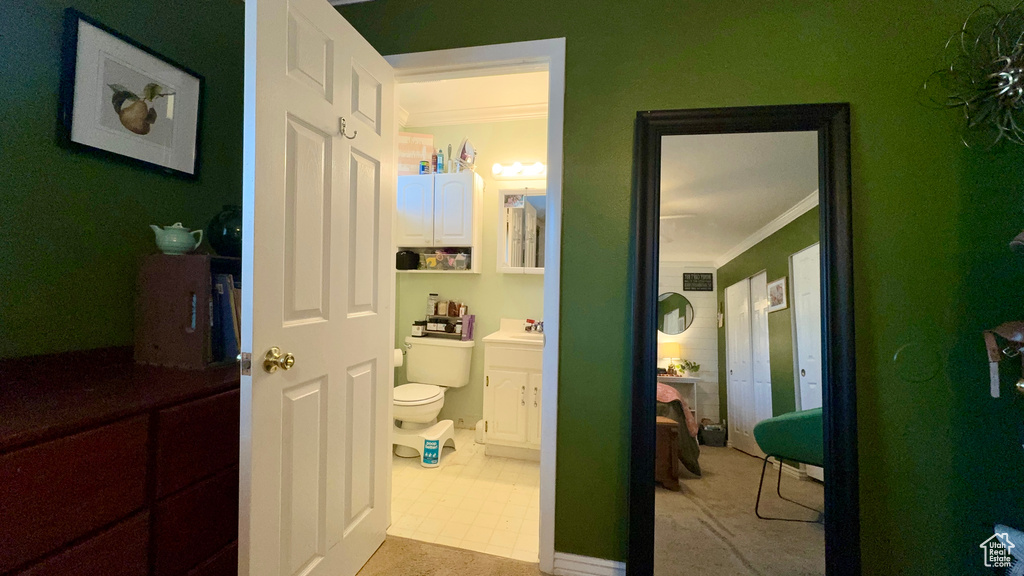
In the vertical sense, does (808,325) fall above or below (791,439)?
above

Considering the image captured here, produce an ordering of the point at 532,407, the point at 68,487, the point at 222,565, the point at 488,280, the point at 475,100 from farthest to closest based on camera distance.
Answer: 1. the point at 488,280
2. the point at 475,100
3. the point at 532,407
4. the point at 222,565
5. the point at 68,487

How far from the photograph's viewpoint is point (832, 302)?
52.4 inches

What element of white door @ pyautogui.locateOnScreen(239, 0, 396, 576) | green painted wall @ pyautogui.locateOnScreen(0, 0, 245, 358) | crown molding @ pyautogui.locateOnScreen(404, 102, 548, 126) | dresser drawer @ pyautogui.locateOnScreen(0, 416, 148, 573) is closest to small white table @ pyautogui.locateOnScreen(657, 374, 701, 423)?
white door @ pyautogui.locateOnScreen(239, 0, 396, 576)

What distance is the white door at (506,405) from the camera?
2613 mm

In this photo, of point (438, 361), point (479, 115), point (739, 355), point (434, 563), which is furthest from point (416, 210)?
point (739, 355)

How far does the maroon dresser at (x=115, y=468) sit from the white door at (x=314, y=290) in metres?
0.17

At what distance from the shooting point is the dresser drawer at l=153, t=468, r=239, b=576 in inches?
37.8

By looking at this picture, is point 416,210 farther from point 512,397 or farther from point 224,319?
point 224,319

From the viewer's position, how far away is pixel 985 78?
1231 millimetres

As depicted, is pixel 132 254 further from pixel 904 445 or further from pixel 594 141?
pixel 904 445

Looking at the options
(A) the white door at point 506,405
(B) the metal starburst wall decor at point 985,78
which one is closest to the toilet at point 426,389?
(A) the white door at point 506,405

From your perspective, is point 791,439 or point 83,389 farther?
point 791,439

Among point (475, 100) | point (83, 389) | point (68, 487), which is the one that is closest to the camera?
point (68, 487)

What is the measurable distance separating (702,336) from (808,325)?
361 mm
